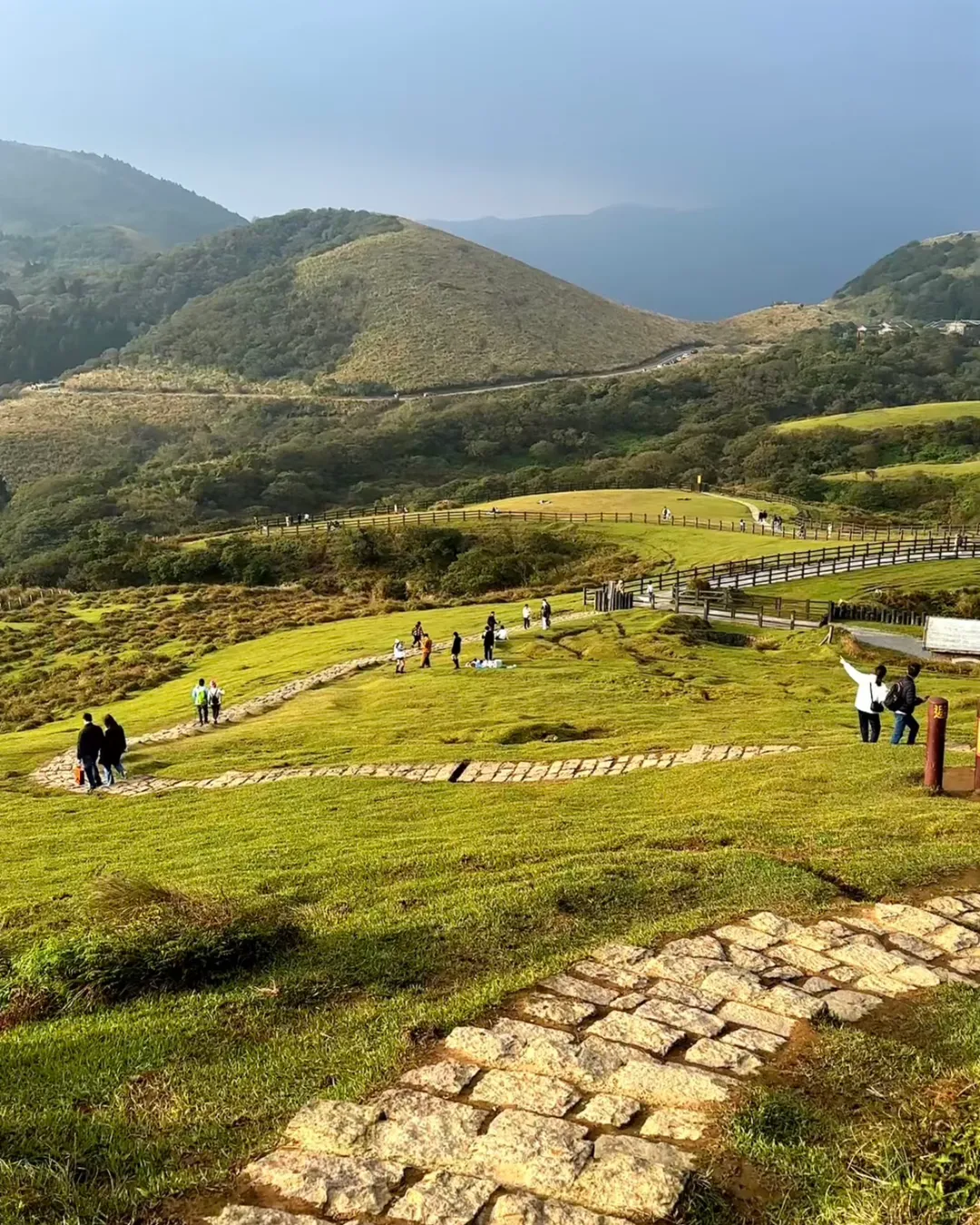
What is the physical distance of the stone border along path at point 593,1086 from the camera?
4.12 metres

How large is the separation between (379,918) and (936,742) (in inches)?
282

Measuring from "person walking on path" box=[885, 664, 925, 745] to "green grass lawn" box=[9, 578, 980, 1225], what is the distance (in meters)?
0.64

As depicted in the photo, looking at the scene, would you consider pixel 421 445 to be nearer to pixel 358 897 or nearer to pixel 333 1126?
pixel 358 897

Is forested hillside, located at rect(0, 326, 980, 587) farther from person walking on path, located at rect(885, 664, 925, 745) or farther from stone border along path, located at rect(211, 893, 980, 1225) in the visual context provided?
stone border along path, located at rect(211, 893, 980, 1225)

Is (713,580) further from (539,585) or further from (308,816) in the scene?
(308,816)

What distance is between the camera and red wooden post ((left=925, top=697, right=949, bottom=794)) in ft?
35.6

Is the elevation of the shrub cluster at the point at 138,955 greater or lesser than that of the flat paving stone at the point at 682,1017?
lesser

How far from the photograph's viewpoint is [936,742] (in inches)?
438

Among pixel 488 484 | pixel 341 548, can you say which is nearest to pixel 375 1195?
pixel 341 548

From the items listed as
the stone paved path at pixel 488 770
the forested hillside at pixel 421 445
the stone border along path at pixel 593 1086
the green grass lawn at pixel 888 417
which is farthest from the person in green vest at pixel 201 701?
the green grass lawn at pixel 888 417

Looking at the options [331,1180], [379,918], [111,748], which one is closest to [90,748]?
[111,748]

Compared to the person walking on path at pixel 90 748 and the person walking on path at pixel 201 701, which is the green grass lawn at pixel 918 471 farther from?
the person walking on path at pixel 90 748

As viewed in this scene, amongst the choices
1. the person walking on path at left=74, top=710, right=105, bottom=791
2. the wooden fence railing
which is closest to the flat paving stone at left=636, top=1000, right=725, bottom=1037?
the person walking on path at left=74, top=710, right=105, bottom=791

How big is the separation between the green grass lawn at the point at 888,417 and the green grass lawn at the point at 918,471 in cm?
1402
